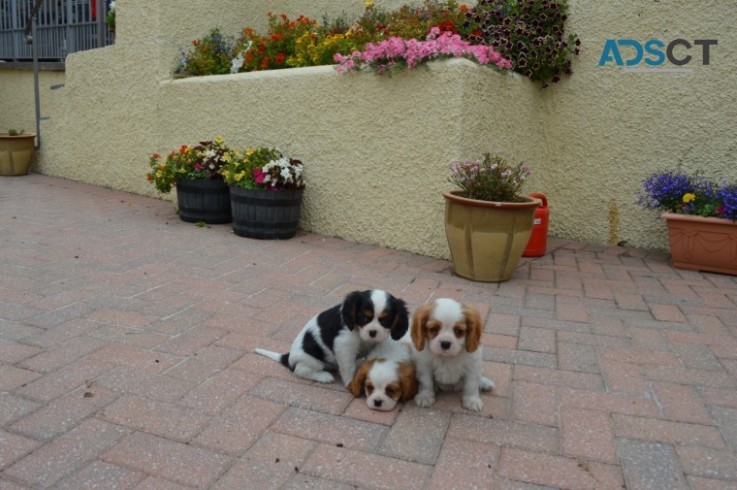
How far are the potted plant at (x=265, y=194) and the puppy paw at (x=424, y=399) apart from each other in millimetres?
3402

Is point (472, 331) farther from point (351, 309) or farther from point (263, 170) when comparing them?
point (263, 170)

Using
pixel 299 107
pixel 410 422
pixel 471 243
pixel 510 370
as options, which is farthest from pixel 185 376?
pixel 299 107

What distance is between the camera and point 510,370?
3.07 m

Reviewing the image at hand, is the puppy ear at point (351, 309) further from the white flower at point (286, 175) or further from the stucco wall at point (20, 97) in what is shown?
the stucco wall at point (20, 97)

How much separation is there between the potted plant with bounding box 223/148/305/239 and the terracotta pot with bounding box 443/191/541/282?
171cm

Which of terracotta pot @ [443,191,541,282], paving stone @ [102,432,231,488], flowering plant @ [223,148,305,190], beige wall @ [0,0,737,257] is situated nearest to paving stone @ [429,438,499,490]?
paving stone @ [102,432,231,488]

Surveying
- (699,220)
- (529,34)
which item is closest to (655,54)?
(529,34)

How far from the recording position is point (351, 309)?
2.62 metres

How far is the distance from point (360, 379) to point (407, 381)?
206mm

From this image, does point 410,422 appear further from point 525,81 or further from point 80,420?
point 525,81

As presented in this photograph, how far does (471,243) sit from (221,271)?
1.91 meters

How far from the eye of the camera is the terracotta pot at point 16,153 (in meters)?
8.47

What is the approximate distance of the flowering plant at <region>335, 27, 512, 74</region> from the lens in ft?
17.0

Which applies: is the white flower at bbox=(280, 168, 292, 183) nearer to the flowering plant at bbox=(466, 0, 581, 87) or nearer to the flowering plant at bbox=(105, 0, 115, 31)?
the flowering plant at bbox=(466, 0, 581, 87)
